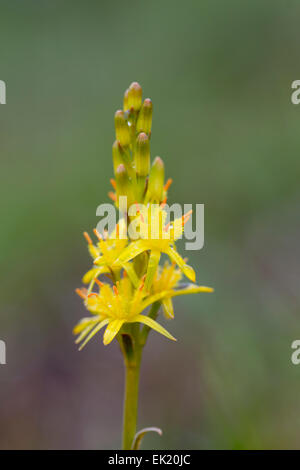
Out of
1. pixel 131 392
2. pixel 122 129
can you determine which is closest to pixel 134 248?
pixel 122 129

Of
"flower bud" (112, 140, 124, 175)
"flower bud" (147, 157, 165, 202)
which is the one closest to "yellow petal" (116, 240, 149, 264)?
"flower bud" (147, 157, 165, 202)

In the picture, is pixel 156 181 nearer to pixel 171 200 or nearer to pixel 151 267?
pixel 151 267

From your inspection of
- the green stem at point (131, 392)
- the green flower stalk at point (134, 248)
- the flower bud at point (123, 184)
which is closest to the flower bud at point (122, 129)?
the green flower stalk at point (134, 248)

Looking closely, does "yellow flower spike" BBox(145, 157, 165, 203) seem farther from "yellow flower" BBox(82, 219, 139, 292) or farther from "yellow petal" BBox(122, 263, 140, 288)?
"yellow petal" BBox(122, 263, 140, 288)

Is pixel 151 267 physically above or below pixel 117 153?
below

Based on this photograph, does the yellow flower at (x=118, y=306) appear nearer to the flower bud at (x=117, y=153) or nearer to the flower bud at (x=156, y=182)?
the flower bud at (x=156, y=182)

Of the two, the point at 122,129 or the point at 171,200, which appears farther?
the point at 171,200
